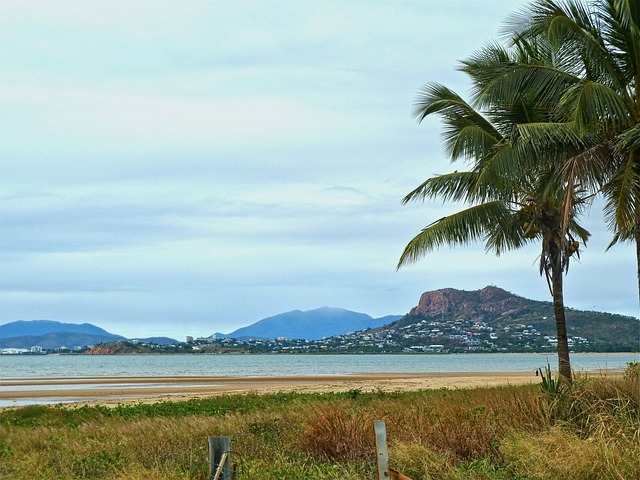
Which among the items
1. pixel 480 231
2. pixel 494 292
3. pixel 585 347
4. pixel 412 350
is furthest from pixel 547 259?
pixel 494 292

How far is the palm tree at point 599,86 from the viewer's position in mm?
13984

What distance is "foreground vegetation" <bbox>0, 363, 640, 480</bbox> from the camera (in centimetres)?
973

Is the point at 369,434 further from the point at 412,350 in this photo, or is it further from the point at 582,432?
the point at 412,350

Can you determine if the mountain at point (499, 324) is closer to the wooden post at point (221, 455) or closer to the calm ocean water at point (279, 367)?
the calm ocean water at point (279, 367)

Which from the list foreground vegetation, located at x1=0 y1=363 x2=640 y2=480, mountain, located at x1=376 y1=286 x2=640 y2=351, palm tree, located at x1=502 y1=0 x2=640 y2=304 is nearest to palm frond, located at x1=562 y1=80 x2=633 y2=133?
palm tree, located at x1=502 y1=0 x2=640 y2=304

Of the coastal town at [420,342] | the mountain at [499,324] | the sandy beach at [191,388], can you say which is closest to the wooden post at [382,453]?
the sandy beach at [191,388]

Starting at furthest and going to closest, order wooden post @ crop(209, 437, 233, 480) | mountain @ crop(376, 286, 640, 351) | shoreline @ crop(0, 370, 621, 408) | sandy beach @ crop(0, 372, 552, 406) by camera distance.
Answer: mountain @ crop(376, 286, 640, 351)
sandy beach @ crop(0, 372, 552, 406)
shoreline @ crop(0, 370, 621, 408)
wooden post @ crop(209, 437, 233, 480)

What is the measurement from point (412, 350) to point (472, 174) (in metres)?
125

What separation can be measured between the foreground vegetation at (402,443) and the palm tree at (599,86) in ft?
12.5

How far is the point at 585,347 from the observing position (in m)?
96.5

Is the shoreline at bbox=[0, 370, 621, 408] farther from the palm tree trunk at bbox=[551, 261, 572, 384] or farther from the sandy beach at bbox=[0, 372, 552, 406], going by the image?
the palm tree trunk at bbox=[551, 261, 572, 384]

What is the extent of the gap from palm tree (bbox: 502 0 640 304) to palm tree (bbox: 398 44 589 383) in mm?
1430

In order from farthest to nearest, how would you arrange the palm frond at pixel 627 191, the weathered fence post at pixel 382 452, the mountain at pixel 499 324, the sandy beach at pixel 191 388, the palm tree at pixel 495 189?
the mountain at pixel 499 324 < the sandy beach at pixel 191 388 < the palm tree at pixel 495 189 < the palm frond at pixel 627 191 < the weathered fence post at pixel 382 452

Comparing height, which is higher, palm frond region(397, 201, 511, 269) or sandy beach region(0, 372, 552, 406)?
palm frond region(397, 201, 511, 269)
